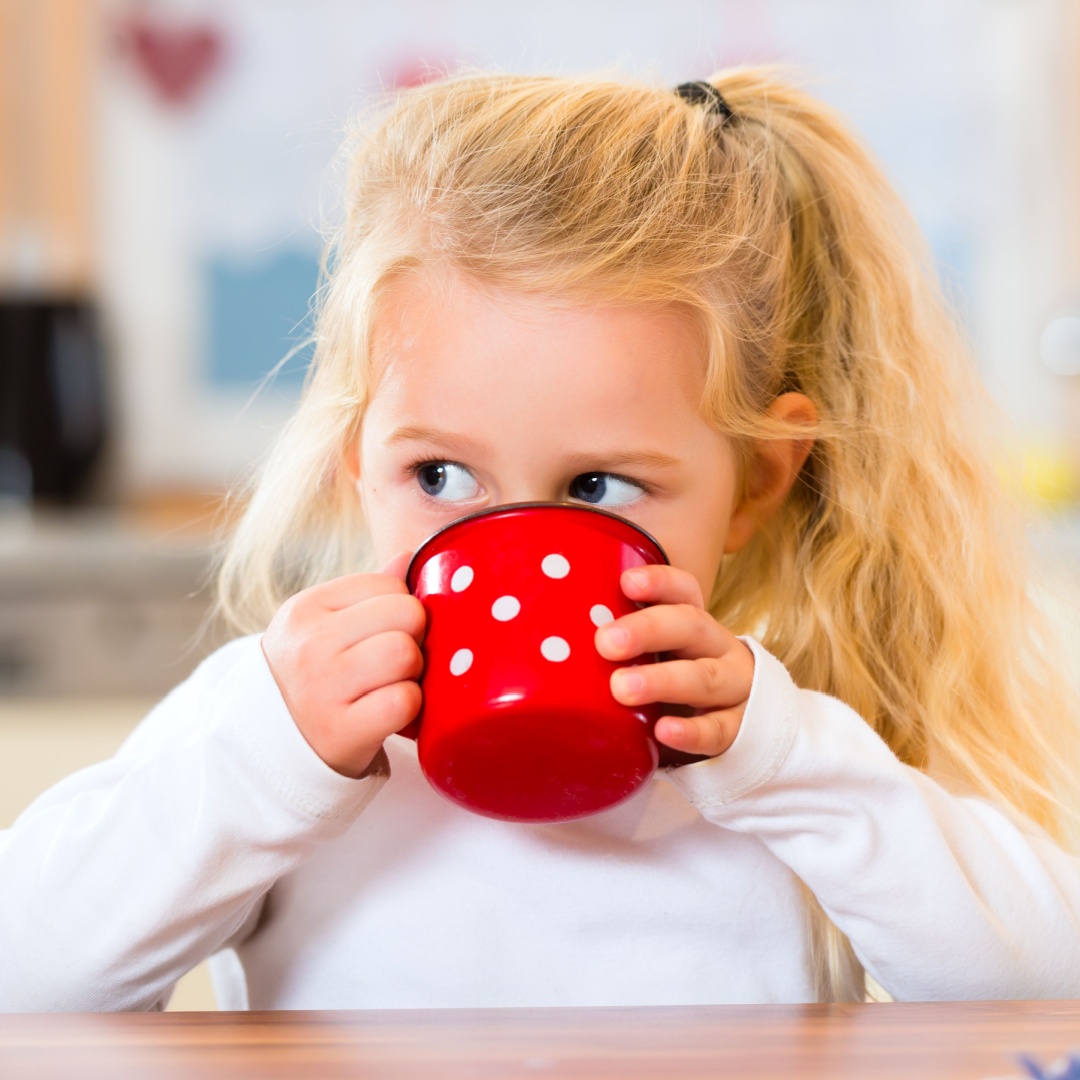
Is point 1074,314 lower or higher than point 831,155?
lower

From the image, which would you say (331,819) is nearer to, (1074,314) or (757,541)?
(757,541)

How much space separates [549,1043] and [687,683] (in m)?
0.23

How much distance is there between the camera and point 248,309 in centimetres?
330

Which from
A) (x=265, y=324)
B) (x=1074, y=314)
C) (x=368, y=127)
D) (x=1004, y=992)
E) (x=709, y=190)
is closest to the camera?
(x=1004, y=992)

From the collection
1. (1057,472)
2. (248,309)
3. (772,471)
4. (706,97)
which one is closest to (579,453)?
(772,471)

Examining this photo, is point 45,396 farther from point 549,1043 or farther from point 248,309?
point 549,1043

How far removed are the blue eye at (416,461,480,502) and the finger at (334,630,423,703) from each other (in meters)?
0.16

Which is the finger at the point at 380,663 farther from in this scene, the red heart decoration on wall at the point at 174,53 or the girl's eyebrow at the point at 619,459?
the red heart decoration on wall at the point at 174,53

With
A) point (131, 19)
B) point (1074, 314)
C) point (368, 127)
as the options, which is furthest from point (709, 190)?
point (131, 19)

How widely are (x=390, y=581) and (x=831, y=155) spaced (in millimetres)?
538

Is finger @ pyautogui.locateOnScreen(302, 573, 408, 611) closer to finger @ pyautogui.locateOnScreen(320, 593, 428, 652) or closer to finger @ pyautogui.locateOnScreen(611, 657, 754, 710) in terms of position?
finger @ pyautogui.locateOnScreen(320, 593, 428, 652)

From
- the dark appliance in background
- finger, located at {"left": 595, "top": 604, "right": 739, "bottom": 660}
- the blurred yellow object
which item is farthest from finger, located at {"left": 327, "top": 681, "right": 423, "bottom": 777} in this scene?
the dark appliance in background

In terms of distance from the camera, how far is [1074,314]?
3.06 m

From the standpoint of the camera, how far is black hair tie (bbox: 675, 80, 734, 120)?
1.06m
